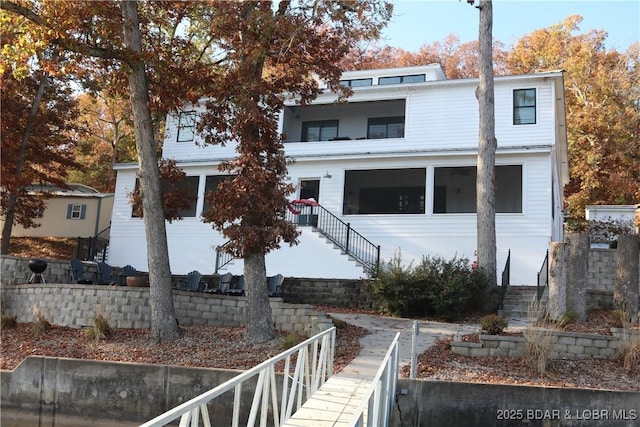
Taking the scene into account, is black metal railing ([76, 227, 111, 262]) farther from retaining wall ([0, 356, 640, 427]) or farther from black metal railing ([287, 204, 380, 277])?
retaining wall ([0, 356, 640, 427])

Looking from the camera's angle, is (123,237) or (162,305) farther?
(123,237)

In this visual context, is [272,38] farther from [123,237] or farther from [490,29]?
[123,237]

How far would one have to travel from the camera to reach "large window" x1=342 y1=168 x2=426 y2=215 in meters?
23.5

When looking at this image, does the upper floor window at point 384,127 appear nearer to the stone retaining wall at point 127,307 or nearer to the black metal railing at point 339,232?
the black metal railing at point 339,232

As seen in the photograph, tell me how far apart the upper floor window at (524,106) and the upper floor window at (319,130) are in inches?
300

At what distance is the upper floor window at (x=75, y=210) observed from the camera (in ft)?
92.4

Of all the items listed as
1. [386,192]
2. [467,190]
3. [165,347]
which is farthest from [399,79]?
[165,347]

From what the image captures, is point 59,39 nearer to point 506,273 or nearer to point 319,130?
point 506,273

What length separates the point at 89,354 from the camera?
10.3 m

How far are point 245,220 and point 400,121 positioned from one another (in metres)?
14.0

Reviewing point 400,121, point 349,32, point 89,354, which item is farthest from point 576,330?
point 400,121

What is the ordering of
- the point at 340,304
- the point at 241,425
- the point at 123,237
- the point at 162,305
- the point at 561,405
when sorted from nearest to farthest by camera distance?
the point at 561,405, the point at 241,425, the point at 162,305, the point at 340,304, the point at 123,237

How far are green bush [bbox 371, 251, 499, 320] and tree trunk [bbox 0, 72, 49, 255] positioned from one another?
38.1ft

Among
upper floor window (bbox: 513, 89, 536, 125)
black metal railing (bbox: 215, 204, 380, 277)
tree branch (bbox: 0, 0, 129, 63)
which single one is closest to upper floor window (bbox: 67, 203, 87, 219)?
black metal railing (bbox: 215, 204, 380, 277)
